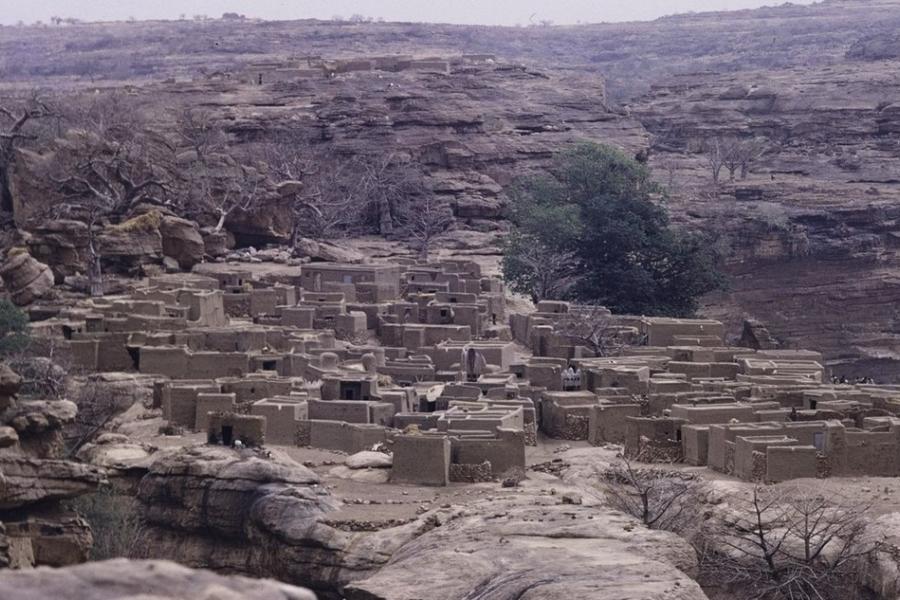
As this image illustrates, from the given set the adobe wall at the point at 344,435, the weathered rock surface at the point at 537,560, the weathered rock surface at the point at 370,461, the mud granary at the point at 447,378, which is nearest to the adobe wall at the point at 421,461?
the mud granary at the point at 447,378

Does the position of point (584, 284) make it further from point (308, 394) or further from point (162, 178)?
point (308, 394)

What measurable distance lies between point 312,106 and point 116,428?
126 ft

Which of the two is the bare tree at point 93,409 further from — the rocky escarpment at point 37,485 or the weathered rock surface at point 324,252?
the weathered rock surface at point 324,252

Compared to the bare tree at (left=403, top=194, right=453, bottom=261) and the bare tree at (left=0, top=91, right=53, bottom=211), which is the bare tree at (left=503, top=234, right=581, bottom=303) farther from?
the bare tree at (left=0, top=91, right=53, bottom=211)

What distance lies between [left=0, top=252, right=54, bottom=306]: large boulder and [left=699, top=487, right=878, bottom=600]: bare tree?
723 inches

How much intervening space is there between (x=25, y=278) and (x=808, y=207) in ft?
100

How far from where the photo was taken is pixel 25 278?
38.3 metres

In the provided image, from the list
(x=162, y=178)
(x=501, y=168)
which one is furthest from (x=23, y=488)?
(x=501, y=168)

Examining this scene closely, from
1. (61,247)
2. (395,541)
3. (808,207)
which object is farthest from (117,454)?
(808,207)

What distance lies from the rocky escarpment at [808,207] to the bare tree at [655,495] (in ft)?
94.2

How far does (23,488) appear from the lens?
18547 mm

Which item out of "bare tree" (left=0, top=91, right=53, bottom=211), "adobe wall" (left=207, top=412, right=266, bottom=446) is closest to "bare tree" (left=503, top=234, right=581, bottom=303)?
"bare tree" (left=0, top=91, right=53, bottom=211)

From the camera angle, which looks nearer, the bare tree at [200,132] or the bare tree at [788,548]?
the bare tree at [788,548]

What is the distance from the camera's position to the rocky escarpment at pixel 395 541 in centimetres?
1888
